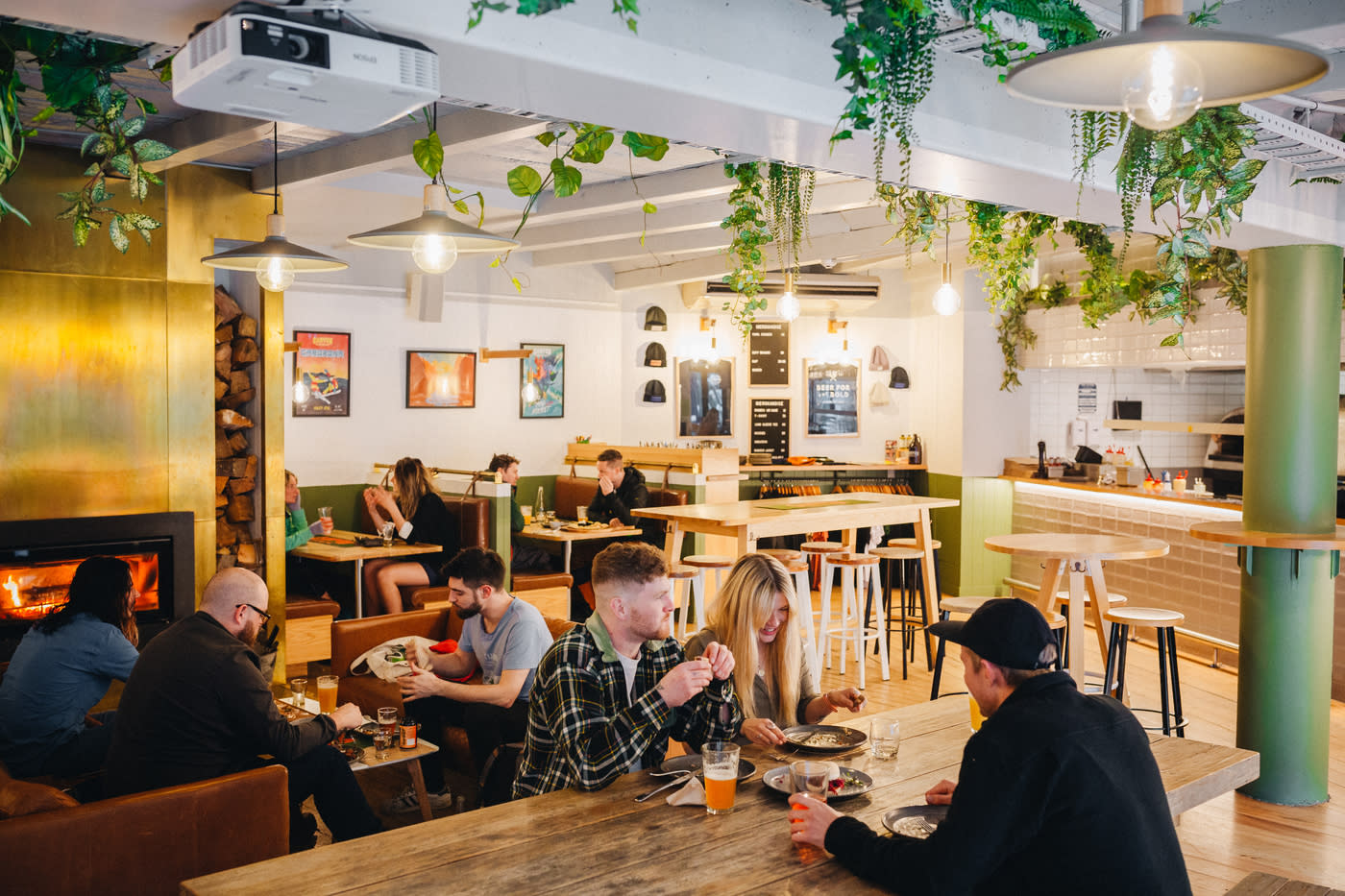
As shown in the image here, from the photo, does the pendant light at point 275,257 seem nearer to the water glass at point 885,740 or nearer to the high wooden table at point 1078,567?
the water glass at point 885,740

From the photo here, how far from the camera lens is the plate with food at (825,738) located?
298 centimetres

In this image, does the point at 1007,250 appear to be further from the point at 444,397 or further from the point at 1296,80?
the point at 444,397

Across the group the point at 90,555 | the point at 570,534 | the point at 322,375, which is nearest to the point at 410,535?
the point at 570,534

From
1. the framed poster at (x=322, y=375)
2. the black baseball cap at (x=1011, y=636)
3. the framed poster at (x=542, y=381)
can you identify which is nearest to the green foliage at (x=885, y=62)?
the black baseball cap at (x=1011, y=636)

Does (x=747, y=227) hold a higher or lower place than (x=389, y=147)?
lower

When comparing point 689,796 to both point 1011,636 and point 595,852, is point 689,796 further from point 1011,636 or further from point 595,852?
point 1011,636

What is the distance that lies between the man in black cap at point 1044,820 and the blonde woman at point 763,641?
4.05 feet

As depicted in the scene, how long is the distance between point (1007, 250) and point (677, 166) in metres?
1.99

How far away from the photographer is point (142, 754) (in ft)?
11.1

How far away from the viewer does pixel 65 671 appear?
397cm

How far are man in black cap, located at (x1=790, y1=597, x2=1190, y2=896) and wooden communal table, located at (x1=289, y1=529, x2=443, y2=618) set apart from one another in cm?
530

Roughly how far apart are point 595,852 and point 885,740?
995 millimetres

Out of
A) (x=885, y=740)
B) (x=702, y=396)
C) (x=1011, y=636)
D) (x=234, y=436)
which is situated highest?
(x=702, y=396)

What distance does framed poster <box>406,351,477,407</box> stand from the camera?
9500mm
